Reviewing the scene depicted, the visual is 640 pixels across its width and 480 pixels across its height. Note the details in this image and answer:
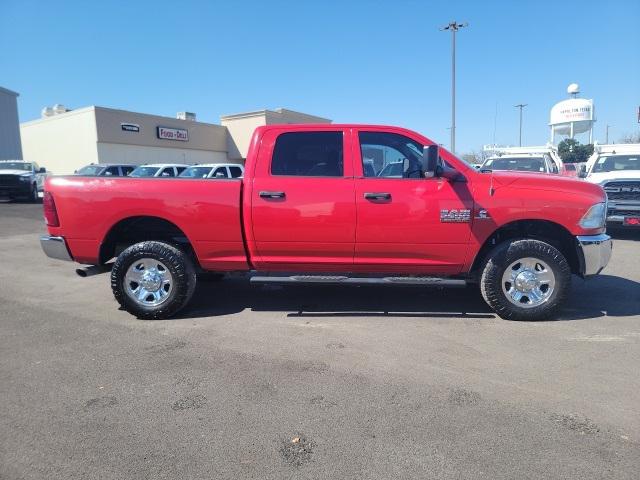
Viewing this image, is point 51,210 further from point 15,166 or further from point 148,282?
point 15,166

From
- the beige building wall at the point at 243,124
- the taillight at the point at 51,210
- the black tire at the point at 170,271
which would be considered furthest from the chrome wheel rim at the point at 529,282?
the beige building wall at the point at 243,124

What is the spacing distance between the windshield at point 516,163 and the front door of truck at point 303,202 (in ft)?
28.0

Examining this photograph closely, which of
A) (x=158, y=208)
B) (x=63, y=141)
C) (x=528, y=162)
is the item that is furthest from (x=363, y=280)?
(x=63, y=141)

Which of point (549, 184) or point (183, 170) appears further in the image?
point (183, 170)

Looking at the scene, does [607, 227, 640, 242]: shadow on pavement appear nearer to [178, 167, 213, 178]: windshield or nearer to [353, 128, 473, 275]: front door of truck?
[353, 128, 473, 275]: front door of truck

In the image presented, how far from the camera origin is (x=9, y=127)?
30438 millimetres

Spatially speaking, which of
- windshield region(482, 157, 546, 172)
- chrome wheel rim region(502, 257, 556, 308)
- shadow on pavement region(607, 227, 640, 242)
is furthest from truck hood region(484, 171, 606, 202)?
windshield region(482, 157, 546, 172)

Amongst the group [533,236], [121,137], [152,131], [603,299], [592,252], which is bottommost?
[603,299]

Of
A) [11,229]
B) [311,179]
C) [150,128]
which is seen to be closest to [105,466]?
[311,179]

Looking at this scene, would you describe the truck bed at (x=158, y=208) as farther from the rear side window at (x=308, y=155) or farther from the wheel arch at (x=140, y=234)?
the rear side window at (x=308, y=155)

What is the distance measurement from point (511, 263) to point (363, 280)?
1.56 m

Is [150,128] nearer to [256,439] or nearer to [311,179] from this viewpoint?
[311,179]

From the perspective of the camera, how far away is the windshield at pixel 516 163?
39.1ft

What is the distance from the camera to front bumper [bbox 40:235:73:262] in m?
4.77
